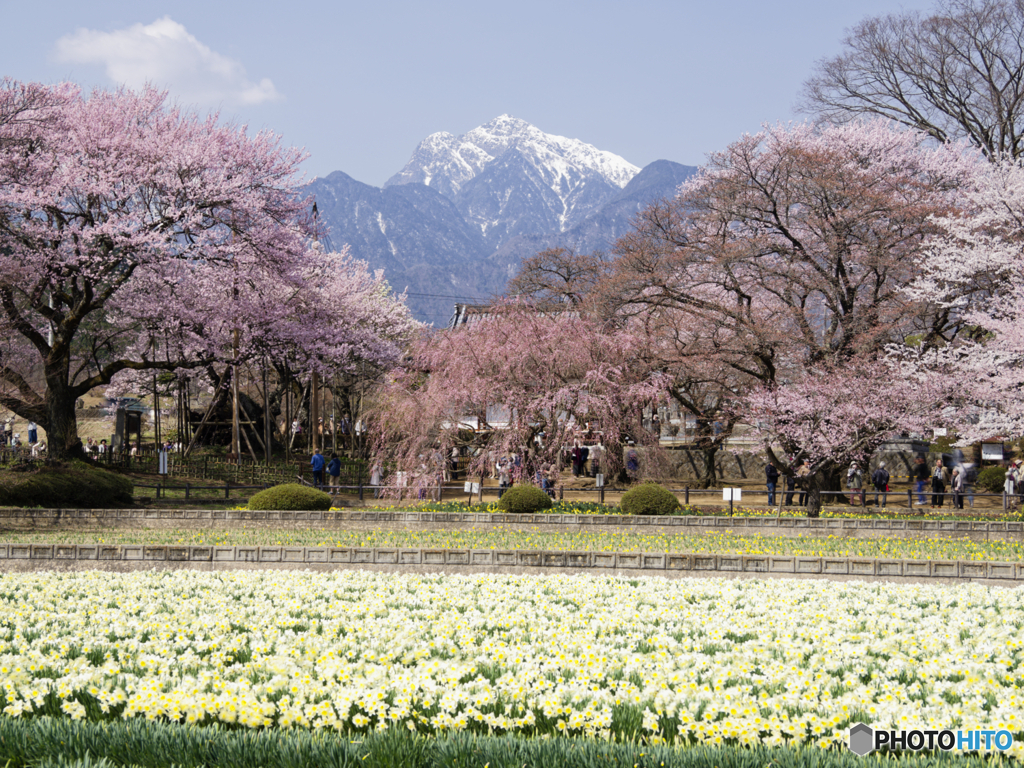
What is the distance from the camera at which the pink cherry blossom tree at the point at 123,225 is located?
2588 cm

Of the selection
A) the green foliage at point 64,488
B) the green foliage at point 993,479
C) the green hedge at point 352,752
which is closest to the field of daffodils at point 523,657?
the green hedge at point 352,752

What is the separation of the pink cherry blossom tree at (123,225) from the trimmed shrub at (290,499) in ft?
29.3

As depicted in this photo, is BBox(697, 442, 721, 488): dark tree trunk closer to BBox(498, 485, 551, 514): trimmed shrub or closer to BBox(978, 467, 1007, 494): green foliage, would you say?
BBox(978, 467, 1007, 494): green foliage

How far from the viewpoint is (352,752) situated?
5090 mm

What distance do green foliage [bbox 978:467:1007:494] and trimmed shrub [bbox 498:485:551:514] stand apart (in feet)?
59.2

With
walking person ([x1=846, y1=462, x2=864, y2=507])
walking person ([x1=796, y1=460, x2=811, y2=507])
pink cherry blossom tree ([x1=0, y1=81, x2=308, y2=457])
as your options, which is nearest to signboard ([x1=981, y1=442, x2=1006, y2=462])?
walking person ([x1=846, y1=462, x2=864, y2=507])

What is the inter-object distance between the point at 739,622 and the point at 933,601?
10.8 ft

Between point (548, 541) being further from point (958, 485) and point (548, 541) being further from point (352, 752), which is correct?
point (958, 485)

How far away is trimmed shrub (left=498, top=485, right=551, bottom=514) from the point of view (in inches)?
876

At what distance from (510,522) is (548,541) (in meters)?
2.67

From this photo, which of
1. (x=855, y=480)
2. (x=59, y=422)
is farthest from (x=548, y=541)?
(x=59, y=422)

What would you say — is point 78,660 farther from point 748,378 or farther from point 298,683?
point 748,378

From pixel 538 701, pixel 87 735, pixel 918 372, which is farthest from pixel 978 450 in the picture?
pixel 87 735

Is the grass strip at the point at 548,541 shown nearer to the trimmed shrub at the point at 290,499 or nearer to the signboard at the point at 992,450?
the trimmed shrub at the point at 290,499
